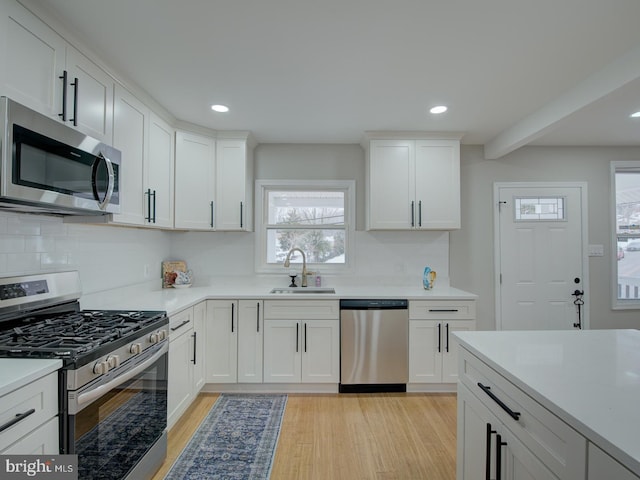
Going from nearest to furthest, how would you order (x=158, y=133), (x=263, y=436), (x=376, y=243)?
(x=263, y=436), (x=158, y=133), (x=376, y=243)

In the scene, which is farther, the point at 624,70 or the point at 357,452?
the point at 357,452

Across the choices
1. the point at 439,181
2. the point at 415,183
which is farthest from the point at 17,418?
the point at 439,181

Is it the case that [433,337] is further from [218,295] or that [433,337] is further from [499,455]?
[218,295]

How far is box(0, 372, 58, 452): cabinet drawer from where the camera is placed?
0.98 meters

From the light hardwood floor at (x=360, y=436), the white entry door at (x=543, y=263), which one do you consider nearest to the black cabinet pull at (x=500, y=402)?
the light hardwood floor at (x=360, y=436)

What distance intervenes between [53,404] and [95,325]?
1.78 ft

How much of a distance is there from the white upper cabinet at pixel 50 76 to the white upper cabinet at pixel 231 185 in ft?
3.98

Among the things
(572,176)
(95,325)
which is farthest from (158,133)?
(572,176)

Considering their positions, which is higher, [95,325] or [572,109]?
[572,109]

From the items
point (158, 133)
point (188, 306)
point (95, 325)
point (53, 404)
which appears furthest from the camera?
point (158, 133)

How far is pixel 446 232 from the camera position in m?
3.54

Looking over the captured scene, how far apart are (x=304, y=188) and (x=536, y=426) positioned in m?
2.93

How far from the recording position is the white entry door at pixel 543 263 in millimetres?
3496

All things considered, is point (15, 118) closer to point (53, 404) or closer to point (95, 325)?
point (95, 325)
